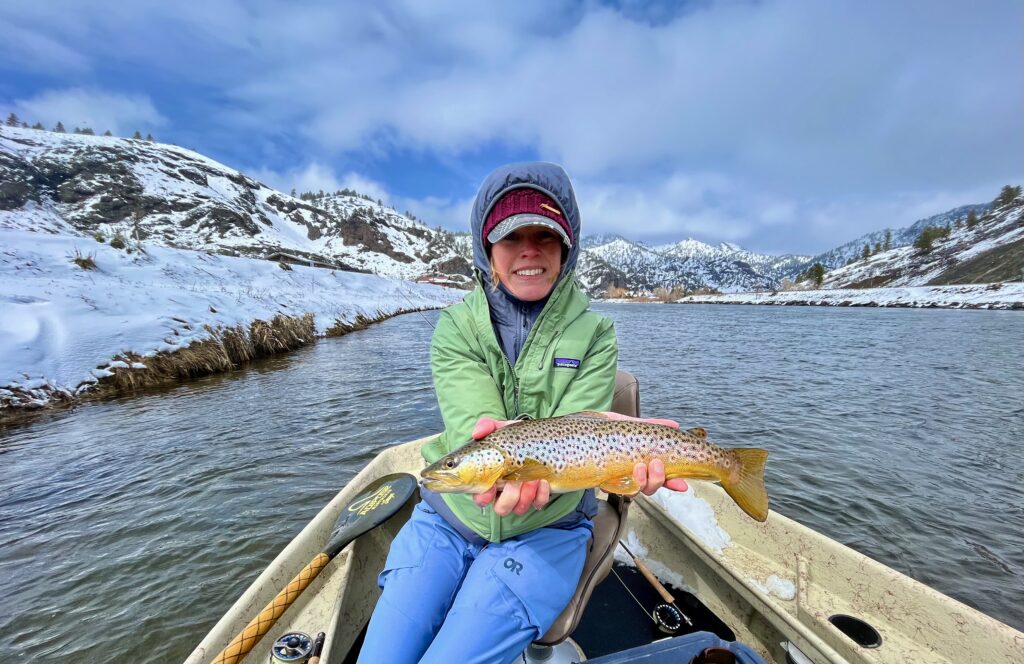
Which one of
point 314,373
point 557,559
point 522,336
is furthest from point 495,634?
point 314,373

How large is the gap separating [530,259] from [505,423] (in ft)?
4.16

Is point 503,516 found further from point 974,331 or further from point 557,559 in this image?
point 974,331

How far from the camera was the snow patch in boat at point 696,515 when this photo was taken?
462cm

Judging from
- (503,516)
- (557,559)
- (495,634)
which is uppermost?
(503,516)

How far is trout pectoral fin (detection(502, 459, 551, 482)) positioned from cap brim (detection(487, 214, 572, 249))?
1.59 m

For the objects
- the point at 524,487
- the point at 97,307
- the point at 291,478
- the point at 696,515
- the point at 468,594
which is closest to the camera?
the point at 468,594

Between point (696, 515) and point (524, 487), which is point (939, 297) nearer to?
point (696, 515)

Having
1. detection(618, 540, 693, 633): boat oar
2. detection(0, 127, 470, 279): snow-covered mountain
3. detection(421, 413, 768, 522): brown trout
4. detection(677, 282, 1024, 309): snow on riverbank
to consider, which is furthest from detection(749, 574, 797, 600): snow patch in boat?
detection(0, 127, 470, 279): snow-covered mountain

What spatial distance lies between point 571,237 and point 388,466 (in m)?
4.14

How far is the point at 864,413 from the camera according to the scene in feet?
39.1

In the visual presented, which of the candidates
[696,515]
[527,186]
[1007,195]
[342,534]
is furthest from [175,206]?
[1007,195]

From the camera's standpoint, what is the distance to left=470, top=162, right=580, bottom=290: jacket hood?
315cm

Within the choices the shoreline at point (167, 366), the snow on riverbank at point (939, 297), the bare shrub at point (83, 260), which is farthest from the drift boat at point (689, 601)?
the snow on riverbank at point (939, 297)

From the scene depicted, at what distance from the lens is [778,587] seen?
391 cm
